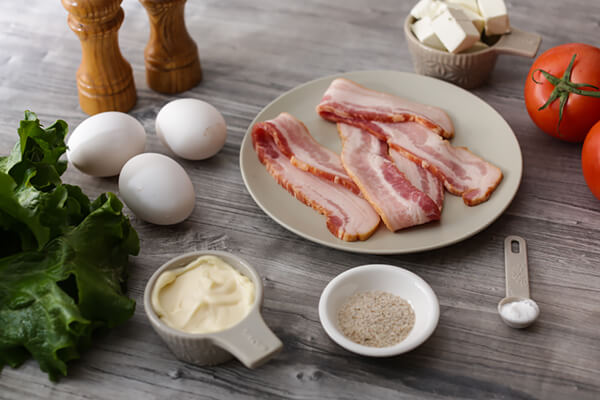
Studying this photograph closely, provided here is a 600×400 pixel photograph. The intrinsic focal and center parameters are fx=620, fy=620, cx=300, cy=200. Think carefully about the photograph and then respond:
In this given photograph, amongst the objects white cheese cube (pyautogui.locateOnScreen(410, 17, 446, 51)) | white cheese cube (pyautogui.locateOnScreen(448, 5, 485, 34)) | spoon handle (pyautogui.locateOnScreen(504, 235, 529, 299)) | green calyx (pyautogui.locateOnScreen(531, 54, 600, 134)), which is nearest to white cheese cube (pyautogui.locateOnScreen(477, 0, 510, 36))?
white cheese cube (pyautogui.locateOnScreen(448, 5, 485, 34))

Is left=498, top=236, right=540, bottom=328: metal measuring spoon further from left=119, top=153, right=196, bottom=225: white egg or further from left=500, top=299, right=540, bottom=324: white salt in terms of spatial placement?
left=119, top=153, right=196, bottom=225: white egg

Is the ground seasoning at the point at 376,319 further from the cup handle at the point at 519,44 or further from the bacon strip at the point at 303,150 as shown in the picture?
the cup handle at the point at 519,44

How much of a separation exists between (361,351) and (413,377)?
0.39ft

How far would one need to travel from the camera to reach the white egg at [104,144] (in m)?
1.39

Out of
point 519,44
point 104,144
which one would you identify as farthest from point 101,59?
point 519,44

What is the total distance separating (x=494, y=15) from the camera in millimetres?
1669

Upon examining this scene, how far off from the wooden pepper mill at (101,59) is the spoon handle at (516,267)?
3.45 feet

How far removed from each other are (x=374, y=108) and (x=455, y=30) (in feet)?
1.05

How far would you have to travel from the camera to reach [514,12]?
2.13m

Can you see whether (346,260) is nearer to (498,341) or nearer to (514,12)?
(498,341)

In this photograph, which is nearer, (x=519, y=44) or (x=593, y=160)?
(x=593, y=160)

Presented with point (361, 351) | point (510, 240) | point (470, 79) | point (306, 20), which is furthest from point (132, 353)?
point (306, 20)

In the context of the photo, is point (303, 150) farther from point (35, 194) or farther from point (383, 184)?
point (35, 194)

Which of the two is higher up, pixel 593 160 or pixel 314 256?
pixel 593 160
